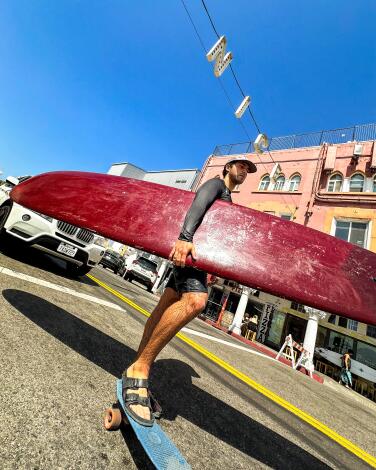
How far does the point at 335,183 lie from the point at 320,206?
5.76ft

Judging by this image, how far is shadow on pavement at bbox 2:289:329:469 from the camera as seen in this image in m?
1.65

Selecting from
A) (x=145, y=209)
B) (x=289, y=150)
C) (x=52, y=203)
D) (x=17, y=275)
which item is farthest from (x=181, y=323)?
(x=289, y=150)

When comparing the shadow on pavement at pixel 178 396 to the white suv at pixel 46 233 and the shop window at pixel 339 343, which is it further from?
the shop window at pixel 339 343

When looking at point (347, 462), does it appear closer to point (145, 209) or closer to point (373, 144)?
point (145, 209)

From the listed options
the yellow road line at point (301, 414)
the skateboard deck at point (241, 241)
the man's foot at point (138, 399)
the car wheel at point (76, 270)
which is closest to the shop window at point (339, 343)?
the yellow road line at point (301, 414)

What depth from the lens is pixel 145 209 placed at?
2.19 m

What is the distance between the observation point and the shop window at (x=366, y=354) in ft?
44.2

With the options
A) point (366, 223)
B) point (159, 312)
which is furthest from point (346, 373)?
point (159, 312)

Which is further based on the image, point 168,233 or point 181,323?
point 168,233

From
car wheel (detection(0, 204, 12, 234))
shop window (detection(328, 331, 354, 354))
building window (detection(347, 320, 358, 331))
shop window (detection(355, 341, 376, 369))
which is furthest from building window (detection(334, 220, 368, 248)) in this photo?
car wheel (detection(0, 204, 12, 234))

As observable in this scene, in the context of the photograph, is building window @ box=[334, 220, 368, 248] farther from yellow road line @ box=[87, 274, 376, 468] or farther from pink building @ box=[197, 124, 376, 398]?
yellow road line @ box=[87, 274, 376, 468]

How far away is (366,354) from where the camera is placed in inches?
538

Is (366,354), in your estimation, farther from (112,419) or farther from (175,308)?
(112,419)

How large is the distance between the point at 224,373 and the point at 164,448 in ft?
7.33
